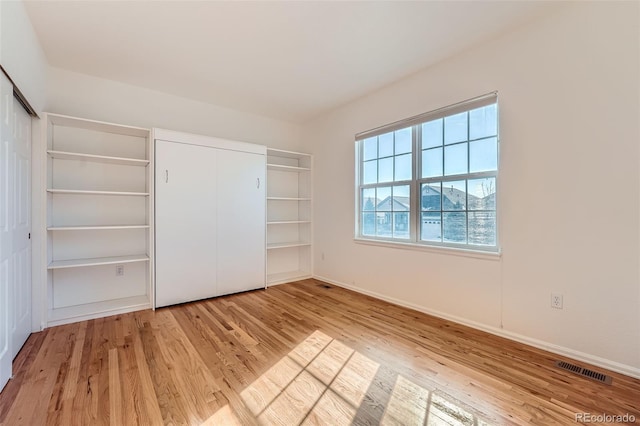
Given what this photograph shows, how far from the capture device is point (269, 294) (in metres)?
3.79

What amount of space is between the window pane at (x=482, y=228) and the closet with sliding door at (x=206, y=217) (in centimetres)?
269

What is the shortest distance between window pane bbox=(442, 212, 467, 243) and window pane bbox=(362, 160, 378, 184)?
3.68 feet

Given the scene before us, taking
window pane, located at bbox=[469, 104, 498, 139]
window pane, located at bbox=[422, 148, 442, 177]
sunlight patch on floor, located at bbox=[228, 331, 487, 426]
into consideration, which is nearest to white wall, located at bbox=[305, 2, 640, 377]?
window pane, located at bbox=[469, 104, 498, 139]

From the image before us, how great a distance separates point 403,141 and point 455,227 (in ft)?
3.99

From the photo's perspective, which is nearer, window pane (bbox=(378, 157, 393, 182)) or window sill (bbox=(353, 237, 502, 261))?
window sill (bbox=(353, 237, 502, 261))

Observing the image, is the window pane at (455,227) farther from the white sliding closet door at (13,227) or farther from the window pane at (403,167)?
the white sliding closet door at (13,227)

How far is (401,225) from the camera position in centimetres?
343

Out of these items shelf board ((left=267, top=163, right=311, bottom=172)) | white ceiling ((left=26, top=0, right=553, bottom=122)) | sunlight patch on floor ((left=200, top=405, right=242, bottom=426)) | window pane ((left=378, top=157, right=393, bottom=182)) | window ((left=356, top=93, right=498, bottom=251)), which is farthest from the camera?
shelf board ((left=267, top=163, right=311, bottom=172))

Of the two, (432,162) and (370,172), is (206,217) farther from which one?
(432,162)

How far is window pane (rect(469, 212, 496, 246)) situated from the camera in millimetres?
2621

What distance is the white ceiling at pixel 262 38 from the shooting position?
6.99 ft

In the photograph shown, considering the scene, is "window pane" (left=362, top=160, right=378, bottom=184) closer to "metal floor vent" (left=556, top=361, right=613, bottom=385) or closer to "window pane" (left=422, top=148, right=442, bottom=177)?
"window pane" (left=422, top=148, right=442, bottom=177)

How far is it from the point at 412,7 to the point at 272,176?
3.09 meters

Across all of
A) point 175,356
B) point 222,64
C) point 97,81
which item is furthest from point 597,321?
point 97,81
